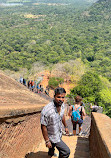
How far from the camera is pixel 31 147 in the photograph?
3689 mm

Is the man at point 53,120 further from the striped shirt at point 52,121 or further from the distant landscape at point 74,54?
the distant landscape at point 74,54

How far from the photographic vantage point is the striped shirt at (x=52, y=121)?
7.87 feet

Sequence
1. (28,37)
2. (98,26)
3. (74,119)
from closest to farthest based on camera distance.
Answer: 1. (74,119)
2. (28,37)
3. (98,26)

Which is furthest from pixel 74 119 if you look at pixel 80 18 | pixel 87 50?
pixel 80 18

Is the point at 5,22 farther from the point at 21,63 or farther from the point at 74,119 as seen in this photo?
the point at 74,119

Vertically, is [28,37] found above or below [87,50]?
above

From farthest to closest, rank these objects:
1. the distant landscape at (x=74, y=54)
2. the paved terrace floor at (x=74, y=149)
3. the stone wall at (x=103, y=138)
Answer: the distant landscape at (x=74, y=54) < the paved terrace floor at (x=74, y=149) < the stone wall at (x=103, y=138)

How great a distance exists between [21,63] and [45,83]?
14.9 metres

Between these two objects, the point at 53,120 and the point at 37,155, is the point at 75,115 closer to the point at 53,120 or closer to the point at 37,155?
the point at 37,155

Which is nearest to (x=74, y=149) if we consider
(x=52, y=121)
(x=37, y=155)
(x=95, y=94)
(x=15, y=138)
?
(x=37, y=155)

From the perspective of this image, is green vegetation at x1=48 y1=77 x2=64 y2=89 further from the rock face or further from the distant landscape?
the rock face

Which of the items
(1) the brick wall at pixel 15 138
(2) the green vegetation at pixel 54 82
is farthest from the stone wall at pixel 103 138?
(2) the green vegetation at pixel 54 82

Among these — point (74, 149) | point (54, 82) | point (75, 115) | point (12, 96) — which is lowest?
point (74, 149)

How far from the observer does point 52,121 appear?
242 cm
